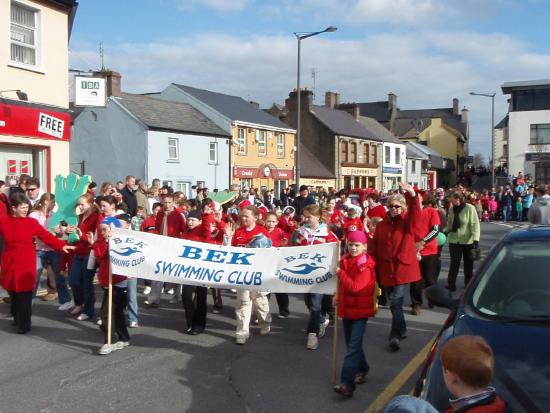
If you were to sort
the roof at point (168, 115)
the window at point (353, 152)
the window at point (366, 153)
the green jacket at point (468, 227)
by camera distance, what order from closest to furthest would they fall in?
the green jacket at point (468, 227) → the roof at point (168, 115) → the window at point (353, 152) → the window at point (366, 153)

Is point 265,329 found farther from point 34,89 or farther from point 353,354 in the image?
point 34,89

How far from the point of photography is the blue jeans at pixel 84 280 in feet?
Result: 27.6

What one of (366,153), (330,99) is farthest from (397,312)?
(330,99)

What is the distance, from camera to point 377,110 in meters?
81.6

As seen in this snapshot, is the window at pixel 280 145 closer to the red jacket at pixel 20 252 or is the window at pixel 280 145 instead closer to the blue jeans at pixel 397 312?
the red jacket at pixel 20 252

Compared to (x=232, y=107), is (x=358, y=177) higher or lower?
lower

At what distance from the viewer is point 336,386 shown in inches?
211

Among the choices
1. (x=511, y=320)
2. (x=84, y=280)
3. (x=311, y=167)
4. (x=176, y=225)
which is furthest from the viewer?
(x=311, y=167)

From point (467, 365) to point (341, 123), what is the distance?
170ft

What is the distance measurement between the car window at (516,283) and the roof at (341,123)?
1785 inches

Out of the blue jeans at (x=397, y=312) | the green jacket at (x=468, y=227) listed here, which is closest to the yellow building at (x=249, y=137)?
the green jacket at (x=468, y=227)

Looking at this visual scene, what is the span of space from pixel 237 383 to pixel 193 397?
1.75ft

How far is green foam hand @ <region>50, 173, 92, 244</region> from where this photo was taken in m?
10.1

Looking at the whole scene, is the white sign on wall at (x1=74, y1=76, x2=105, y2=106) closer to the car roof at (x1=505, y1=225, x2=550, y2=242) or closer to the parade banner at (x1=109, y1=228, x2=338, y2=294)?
the parade banner at (x1=109, y1=228, x2=338, y2=294)
